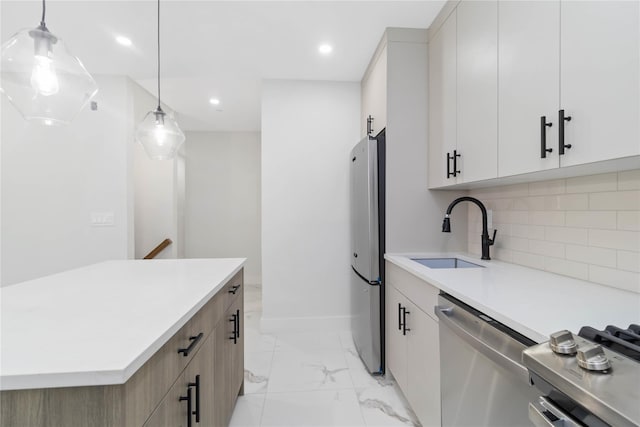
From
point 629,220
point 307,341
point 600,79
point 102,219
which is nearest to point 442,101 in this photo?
point 600,79

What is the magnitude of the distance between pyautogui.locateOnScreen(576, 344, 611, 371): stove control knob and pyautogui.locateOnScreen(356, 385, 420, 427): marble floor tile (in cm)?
140

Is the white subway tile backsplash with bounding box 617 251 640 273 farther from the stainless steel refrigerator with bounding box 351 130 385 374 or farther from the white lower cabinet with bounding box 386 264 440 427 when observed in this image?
the stainless steel refrigerator with bounding box 351 130 385 374

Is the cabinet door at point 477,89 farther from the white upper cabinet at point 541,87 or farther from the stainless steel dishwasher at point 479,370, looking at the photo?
the stainless steel dishwasher at point 479,370

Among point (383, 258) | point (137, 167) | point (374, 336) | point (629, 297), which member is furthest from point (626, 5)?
point (137, 167)

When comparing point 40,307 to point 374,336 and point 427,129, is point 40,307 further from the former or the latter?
point 427,129

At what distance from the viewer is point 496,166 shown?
1378 mm

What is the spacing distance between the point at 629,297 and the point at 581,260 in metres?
0.28

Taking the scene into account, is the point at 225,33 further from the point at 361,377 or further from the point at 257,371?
the point at 361,377

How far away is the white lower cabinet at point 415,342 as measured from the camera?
1344 mm

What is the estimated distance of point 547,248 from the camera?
1.41 metres

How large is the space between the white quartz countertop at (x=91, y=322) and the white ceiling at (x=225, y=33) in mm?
1757

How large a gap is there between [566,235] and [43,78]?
2.50 metres

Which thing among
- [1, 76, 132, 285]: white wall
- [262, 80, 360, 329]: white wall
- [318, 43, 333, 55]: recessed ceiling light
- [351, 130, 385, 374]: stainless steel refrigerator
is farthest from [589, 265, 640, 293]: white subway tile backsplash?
[1, 76, 132, 285]: white wall

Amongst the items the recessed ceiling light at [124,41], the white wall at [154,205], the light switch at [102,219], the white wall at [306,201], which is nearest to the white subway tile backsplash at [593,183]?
the white wall at [306,201]
